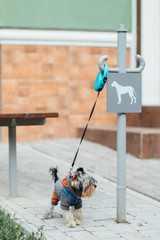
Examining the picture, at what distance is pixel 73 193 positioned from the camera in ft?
19.5

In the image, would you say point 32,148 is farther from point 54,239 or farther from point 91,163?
point 54,239

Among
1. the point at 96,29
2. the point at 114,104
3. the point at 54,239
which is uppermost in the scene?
the point at 96,29

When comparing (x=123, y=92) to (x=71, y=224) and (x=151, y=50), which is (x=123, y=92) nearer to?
(x=71, y=224)

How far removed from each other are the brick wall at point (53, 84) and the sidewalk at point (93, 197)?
49cm

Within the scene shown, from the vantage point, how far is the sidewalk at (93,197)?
233 inches

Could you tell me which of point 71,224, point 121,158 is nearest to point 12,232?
point 71,224

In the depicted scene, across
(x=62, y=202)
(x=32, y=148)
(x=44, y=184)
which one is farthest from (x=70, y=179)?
(x=32, y=148)

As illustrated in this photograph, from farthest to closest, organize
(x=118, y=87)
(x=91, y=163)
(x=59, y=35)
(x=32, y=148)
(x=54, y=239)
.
Result: 1. (x=59, y=35)
2. (x=32, y=148)
3. (x=91, y=163)
4. (x=118, y=87)
5. (x=54, y=239)

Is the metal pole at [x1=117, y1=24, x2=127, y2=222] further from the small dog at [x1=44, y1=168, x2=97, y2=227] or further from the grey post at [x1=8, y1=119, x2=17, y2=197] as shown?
the grey post at [x1=8, y1=119, x2=17, y2=197]

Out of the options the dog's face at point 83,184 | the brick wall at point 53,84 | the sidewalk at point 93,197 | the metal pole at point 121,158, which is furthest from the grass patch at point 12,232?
→ the brick wall at point 53,84

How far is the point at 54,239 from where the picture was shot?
5.58 m

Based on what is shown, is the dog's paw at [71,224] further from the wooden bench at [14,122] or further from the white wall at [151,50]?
the white wall at [151,50]

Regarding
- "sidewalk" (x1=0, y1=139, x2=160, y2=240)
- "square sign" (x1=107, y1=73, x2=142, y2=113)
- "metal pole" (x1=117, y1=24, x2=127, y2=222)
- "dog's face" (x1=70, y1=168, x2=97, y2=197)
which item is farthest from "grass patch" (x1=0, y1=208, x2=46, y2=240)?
"square sign" (x1=107, y1=73, x2=142, y2=113)

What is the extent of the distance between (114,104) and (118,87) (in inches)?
7.5
